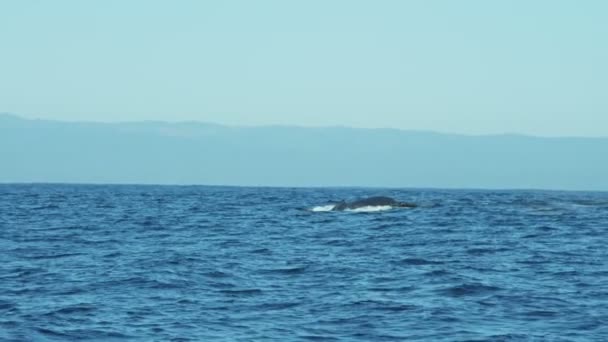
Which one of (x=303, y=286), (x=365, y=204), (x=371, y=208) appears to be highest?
(x=365, y=204)

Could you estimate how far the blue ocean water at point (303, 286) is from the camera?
22875mm

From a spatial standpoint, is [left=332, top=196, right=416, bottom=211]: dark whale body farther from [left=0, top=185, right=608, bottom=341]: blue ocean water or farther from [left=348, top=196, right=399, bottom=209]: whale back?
[left=0, top=185, right=608, bottom=341]: blue ocean water

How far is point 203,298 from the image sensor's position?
89.4ft

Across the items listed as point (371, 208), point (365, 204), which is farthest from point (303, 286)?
point (365, 204)

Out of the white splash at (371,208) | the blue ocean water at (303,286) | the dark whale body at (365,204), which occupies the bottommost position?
the blue ocean water at (303,286)

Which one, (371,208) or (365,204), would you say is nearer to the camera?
(371,208)

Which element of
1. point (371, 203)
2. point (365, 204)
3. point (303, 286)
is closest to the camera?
point (303, 286)

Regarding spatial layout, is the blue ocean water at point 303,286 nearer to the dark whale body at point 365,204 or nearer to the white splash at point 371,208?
the white splash at point 371,208

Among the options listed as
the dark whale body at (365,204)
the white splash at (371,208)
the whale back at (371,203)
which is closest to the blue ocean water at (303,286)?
the white splash at (371,208)

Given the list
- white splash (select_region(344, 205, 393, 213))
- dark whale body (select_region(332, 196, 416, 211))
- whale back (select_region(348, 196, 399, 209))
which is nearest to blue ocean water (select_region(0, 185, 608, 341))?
white splash (select_region(344, 205, 393, 213))

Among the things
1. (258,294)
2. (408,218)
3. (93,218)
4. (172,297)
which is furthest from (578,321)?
(93,218)

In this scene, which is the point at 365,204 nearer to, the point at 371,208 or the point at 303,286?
the point at 371,208

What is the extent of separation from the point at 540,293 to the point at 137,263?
1368 centimetres

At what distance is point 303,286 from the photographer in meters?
29.5
